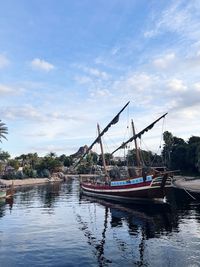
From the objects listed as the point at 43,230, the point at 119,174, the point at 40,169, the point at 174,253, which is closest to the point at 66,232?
the point at 43,230

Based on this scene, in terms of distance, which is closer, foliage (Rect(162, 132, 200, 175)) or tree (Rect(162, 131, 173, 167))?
foliage (Rect(162, 132, 200, 175))

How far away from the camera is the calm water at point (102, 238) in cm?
2545

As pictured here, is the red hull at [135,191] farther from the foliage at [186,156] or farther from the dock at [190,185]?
the foliage at [186,156]

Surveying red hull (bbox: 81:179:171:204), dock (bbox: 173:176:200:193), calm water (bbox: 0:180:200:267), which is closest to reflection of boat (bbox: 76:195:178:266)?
calm water (bbox: 0:180:200:267)

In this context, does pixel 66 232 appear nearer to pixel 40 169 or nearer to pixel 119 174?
pixel 119 174

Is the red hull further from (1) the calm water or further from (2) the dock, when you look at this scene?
(2) the dock

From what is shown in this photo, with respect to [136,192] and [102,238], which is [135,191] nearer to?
[136,192]

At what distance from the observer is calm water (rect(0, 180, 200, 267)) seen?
25453 mm

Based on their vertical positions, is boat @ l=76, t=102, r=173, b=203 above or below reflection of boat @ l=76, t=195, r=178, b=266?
above

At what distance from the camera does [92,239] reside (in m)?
32.9

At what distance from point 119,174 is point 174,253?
182ft

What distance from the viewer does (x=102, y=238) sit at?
3328cm

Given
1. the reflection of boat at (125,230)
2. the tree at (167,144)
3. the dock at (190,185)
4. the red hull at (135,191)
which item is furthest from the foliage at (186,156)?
the reflection of boat at (125,230)

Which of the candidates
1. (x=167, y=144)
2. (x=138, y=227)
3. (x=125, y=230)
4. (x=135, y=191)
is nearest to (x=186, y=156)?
(x=167, y=144)
